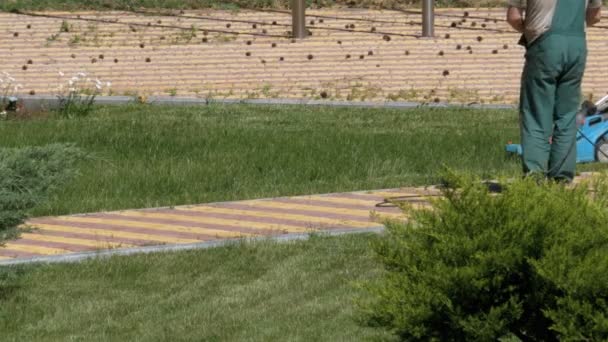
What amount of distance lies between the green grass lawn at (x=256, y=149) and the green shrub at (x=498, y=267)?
4.45m

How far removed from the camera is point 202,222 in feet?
28.5

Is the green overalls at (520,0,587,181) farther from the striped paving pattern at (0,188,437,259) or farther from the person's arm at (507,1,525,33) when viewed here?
the striped paving pattern at (0,188,437,259)

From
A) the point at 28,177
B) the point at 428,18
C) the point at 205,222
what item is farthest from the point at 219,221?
the point at 428,18

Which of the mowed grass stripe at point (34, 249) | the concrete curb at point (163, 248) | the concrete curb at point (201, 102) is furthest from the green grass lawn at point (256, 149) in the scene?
the concrete curb at point (163, 248)

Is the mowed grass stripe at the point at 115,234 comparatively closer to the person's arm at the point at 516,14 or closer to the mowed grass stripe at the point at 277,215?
the mowed grass stripe at the point at 277,215

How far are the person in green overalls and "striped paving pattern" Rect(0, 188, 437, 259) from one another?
31.0 inches

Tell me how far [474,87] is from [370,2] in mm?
5771

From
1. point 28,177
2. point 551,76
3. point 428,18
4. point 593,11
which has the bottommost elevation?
point 428,18

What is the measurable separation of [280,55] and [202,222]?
8324mm

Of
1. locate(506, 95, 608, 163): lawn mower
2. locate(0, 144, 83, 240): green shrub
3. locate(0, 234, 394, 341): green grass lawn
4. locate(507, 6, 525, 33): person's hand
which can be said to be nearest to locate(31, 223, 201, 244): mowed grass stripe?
locate(0, 234, 394, 341): green grass lawn

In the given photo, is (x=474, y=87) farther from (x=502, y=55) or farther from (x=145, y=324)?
(x=145, y=324)

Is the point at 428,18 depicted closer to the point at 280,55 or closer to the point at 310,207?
the point at 280,55

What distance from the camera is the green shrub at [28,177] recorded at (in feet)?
20.8

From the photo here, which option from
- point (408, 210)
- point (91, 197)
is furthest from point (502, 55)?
point (408, 210)
